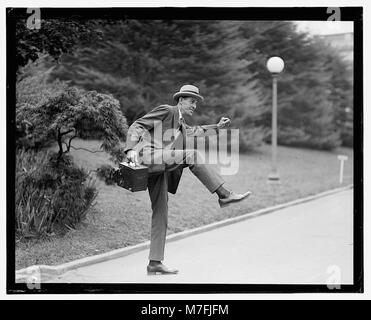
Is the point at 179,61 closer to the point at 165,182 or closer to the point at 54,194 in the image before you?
the point at 54,194

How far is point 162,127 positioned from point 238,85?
7.59 metres

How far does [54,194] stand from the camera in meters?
6.84

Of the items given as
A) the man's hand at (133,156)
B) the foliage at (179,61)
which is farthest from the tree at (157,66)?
the man's hand at (133,156)

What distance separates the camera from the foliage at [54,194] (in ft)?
21.9

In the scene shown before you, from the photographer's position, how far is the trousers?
16.9 ft

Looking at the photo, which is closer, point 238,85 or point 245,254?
point 245,254

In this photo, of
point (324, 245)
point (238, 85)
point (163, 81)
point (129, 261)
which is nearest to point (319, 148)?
point (238, 85)

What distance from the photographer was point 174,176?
5582 mm

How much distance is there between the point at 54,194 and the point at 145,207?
1.89 m

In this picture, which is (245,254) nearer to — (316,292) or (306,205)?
(316,292)

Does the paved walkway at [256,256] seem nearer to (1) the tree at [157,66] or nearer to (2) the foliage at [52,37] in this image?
(2) the foliage at [52,37]

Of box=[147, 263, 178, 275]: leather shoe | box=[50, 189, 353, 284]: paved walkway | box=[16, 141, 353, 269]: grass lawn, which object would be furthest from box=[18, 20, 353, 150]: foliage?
box=[147, 263, 178, 275]: leather shoe
